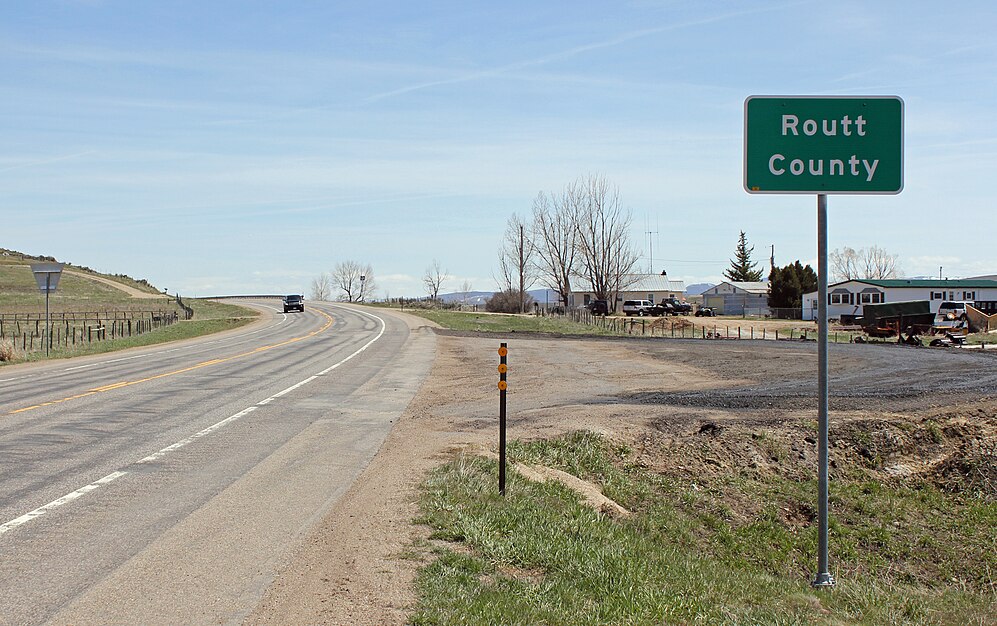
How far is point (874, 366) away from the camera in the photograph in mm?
25344

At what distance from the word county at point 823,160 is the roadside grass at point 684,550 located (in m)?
3.25

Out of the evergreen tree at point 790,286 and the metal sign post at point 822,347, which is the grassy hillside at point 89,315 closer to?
the metal sign post at point 822,347

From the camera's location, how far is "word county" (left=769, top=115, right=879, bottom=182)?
6.55m

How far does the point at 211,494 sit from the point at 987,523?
8935mm

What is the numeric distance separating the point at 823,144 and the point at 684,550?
14.4 ft

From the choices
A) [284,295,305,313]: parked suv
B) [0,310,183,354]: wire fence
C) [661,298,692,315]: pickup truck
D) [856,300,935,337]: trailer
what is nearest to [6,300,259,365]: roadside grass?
[0,310,183,354]: wire fence

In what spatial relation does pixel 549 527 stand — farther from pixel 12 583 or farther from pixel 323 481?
pixel 12 583

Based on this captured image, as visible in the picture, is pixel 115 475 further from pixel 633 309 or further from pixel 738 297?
pixel 738 297

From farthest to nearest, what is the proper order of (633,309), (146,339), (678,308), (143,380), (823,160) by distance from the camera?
(678,308) → (633,309) → (146,339) → (143,380) → (823,160)

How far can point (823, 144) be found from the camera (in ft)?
21.6

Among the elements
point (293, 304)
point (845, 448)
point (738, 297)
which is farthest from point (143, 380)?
point (738, 297)

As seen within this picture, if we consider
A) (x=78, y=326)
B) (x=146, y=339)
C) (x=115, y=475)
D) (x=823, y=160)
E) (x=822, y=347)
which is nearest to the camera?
(x=822, y=347)

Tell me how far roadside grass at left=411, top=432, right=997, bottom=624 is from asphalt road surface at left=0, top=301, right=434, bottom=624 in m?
1.35

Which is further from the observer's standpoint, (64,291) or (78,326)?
(64,291)
